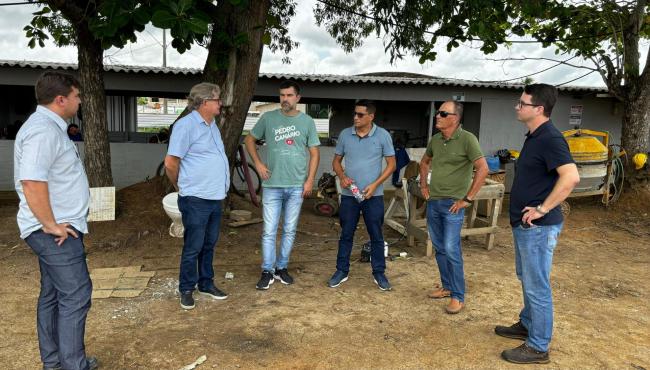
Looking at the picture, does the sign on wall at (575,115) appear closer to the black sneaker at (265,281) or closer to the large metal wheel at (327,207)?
the large metal wheel at (327,207)

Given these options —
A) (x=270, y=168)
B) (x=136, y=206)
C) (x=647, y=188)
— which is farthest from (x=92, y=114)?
(x=647, y=188)

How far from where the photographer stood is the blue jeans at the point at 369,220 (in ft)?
14.4

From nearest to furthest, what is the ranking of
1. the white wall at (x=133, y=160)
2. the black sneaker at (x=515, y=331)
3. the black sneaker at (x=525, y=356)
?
the black sneaker at (x=525, y=356)
the black sneaker at (x=515, y=331)
the white wall at (x=133, y=160)

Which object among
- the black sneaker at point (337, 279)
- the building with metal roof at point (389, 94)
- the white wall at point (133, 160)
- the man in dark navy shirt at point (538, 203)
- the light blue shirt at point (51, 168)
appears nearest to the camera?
the light blue shirt at point (51, 168)

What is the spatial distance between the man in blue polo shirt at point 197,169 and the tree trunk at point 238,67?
2.15m

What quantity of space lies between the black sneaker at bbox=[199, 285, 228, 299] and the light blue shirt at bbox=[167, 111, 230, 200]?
932 millimetres

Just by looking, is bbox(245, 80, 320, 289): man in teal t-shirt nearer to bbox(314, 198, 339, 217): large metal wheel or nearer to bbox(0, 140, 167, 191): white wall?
bbox(314, 198, 339, 217): large metal wheel

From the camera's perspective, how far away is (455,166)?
3.98 m

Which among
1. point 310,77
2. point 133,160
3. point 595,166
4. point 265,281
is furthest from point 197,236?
point 133,160

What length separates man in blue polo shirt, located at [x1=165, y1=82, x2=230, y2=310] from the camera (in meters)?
3.71

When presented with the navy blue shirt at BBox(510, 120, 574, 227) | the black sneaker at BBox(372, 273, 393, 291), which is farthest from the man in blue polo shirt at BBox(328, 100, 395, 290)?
the navy blue shirt at BBox(510, 120, 574, 227)

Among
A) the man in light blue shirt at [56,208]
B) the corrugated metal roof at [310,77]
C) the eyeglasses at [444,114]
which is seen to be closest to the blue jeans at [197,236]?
the man in light blue shirt at [56,208]

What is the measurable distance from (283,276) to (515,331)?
213 cm

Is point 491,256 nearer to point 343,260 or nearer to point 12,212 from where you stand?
point 343,260
